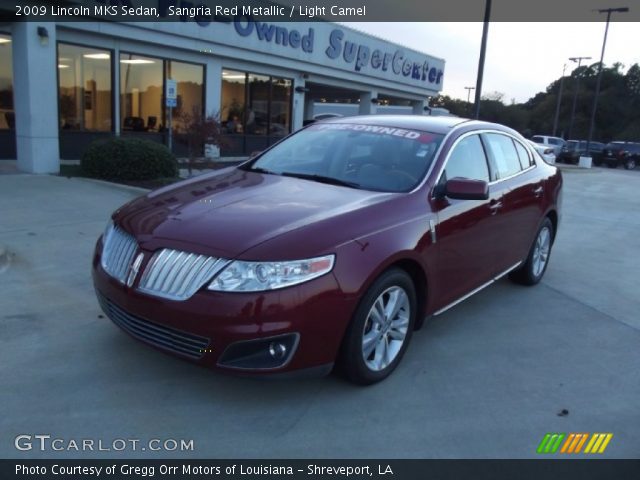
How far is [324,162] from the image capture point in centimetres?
438

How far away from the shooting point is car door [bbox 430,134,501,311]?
3930 mm

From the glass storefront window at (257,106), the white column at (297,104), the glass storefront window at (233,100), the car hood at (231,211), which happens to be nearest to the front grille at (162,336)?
the car hood at (231,211)

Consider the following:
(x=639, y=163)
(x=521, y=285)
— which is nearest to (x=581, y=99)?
(x=639, y=163)

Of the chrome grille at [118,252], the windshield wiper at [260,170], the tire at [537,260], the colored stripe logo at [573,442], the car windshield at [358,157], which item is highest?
the car windshield at [358,157]

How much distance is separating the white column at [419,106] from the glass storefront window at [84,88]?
64.7 ft

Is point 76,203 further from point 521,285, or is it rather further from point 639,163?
point 639,163

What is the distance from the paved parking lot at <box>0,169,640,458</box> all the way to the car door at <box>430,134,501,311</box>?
0.47 meters

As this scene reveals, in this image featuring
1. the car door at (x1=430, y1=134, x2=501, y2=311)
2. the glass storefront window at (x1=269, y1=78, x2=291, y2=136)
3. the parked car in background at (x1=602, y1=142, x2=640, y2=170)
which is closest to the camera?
the car door at (x1=430, y1=134, x2=501, y2=311)

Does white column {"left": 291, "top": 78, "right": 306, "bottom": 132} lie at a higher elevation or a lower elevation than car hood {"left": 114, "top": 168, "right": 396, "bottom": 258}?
higher

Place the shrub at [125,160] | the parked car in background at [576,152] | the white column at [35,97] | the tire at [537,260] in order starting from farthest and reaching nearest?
the parked car in background at [576,152]
the white column at [35,97]
the shrub at [125,160]
the tire at [537,260]

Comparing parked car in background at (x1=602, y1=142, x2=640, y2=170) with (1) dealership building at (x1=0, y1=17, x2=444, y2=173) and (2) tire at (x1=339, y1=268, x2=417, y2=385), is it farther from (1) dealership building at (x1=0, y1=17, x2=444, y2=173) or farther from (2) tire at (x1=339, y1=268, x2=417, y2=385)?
(2) tire at (x1=339, y1=268, x2=417, y2=385)

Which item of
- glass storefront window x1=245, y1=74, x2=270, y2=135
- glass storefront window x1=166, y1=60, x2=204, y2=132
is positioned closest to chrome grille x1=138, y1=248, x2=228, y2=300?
glass storefront window x1=166, y1=60, x2=204, y2=132

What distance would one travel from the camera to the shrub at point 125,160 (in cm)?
1008

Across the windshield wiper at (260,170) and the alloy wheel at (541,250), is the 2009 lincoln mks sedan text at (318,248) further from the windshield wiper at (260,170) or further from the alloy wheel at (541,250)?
the alloy wheel at (541,250)
